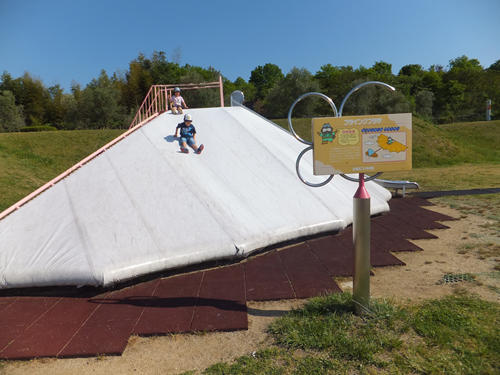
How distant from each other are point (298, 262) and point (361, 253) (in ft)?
5.22

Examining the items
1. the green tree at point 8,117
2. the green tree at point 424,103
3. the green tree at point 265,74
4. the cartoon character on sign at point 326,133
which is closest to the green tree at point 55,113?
the green tree at point 8,117

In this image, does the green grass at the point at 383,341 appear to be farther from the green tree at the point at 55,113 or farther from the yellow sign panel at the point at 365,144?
the green tree at the point at 55,113

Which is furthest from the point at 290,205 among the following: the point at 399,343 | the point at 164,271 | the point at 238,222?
the point at 399,343

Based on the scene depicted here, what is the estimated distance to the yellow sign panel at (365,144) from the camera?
109 inches

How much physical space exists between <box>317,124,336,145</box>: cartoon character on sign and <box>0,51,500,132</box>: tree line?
76.0 ft

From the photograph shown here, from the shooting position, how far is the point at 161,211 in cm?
450

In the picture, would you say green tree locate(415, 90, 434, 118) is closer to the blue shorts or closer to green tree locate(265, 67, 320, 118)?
green tree locate(265, 67, 320, 118)

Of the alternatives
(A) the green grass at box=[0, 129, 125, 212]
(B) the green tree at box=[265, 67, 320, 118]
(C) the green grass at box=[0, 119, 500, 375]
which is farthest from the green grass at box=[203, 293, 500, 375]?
(B) the green tree at box=[265, 67, 320, 118]

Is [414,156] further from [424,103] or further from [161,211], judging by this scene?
[424,103]

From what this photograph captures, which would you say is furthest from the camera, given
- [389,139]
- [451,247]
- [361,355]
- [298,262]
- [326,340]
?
[451,247]

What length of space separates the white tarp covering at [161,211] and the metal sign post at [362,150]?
1.75m

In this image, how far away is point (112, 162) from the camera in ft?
17.6

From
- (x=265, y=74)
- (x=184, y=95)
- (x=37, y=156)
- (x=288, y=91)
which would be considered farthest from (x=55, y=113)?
(x=265, y=74)

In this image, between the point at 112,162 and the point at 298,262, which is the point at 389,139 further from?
the point at 112,162
